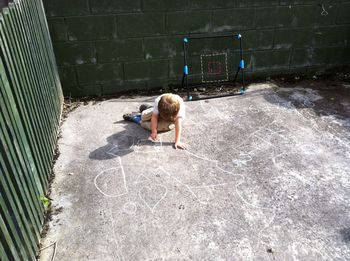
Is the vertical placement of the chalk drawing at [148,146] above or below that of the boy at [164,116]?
below

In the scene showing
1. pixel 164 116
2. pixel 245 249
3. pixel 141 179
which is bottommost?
pixel 245 249

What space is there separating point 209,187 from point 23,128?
1.81 m

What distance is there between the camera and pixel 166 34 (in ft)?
17.2

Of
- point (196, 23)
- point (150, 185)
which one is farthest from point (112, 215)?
point (196, 23)

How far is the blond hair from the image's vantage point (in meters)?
3.92

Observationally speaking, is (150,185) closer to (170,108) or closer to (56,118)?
(170,108)

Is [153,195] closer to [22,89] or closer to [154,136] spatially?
[154,136]

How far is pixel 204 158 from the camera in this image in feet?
13.0

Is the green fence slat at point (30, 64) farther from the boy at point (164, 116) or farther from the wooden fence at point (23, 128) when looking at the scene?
the boy at point (164, 116)

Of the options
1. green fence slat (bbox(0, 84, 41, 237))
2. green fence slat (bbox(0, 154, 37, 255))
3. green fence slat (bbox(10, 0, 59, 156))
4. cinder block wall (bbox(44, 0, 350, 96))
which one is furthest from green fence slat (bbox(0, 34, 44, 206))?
cinder block wall (bbox(44, 0, 350, 96))

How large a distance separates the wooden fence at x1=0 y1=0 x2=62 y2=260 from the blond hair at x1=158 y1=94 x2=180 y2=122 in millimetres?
1268

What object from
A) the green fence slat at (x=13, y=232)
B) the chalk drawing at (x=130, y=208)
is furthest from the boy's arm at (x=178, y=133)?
the green fence slat at (x=13, y=232)

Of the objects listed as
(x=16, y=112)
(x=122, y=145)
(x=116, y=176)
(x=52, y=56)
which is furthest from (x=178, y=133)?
(x=52, y=56)

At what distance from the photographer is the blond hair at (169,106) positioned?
12.9ft
